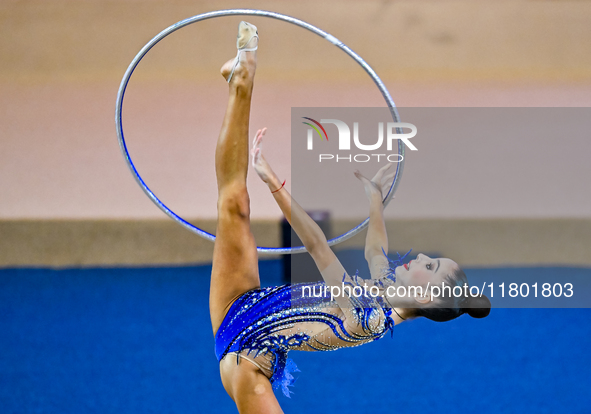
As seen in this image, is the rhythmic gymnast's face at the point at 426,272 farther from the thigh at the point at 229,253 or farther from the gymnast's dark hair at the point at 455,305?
the thigh at the point at 229,253

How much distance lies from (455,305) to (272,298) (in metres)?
0.45

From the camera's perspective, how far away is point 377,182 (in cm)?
179

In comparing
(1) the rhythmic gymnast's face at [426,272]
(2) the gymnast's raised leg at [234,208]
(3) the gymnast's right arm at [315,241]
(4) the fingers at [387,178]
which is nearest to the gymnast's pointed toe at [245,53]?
(2) the gymnast's raised leg at [234,208]

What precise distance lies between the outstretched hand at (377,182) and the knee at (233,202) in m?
0.34

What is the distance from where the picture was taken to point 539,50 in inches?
144

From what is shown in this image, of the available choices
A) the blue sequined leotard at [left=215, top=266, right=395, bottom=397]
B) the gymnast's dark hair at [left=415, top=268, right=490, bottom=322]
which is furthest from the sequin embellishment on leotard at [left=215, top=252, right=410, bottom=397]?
the gymnast's dark hair at [left=415, top=268, right=490, bottom=322]

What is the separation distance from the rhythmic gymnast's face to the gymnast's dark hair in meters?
0.02

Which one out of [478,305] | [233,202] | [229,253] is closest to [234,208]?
[233,202]

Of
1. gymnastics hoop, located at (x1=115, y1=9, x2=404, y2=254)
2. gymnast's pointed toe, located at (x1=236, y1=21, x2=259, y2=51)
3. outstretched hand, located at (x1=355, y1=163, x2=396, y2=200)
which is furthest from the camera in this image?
outstretched hand, located at (x1=355, y1=163, x2=396, y2=200)

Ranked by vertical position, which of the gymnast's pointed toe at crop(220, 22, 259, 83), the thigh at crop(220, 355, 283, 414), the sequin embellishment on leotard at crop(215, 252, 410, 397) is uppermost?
the gymnast's pointed toe at crop(220, 22, 259, 83)

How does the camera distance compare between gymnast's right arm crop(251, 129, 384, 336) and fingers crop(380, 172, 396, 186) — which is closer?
gymnast's right arm crop(251, 129, 384, 336)

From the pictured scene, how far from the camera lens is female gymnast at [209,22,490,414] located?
1454mm

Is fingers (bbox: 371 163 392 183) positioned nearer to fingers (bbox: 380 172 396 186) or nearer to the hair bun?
fingers (bbox: 380 172 396 186)

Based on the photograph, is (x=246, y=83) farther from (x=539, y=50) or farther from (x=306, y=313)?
(x=539, y=50)
